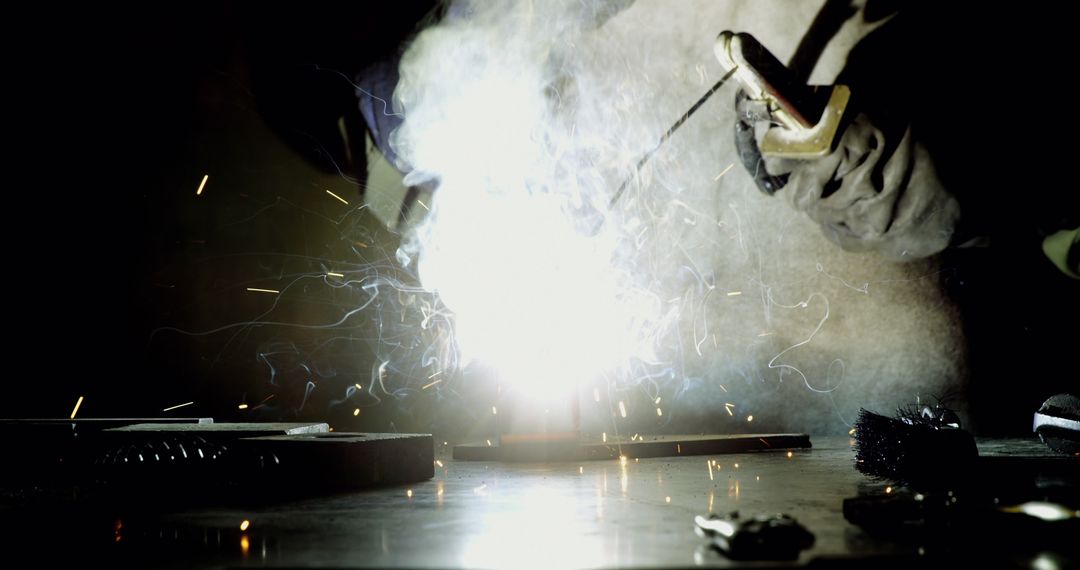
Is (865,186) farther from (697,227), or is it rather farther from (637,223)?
(637,223)

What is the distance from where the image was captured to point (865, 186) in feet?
20.1

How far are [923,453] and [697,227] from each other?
11.7ft

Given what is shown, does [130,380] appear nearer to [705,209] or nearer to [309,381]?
[309,381]

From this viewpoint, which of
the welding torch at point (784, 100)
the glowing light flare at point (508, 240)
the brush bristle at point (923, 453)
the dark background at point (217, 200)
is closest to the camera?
the brush bristle at point (923, 453)

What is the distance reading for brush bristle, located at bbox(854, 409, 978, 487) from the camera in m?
3.62

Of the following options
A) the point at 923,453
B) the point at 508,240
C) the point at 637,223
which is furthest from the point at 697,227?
the point at 923,453

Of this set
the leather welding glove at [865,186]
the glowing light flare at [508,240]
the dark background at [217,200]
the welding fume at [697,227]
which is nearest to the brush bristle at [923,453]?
the leather welding glove at [865,186]

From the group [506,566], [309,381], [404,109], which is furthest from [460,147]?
[506,566]

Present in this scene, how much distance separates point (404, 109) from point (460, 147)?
0.61 metres

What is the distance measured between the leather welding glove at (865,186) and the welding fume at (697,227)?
21 millimetres

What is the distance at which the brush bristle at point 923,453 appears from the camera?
3621 millimetres

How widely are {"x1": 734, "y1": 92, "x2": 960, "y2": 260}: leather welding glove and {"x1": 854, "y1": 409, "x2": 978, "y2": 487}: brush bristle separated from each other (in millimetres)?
2701

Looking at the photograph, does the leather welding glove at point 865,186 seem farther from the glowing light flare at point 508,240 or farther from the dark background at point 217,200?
the glowing light flare at point 508,240

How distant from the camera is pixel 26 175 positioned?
6125 millimetres
